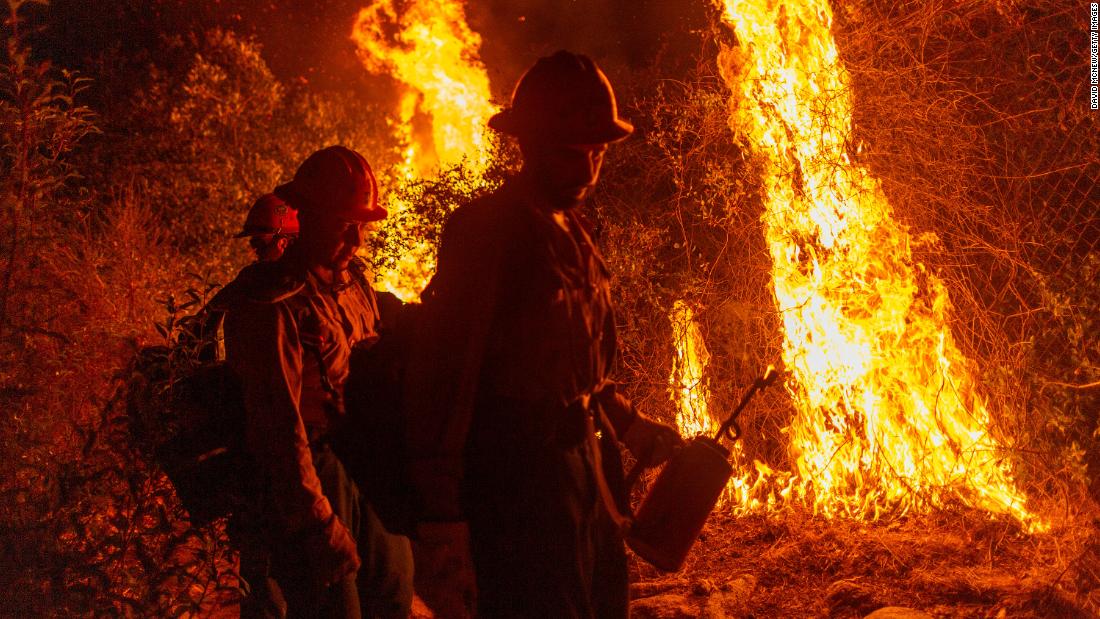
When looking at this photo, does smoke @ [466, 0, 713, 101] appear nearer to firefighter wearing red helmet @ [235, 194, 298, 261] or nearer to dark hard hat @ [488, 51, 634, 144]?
firefighter wearing red helmet @ [235, 194, 298, 261]

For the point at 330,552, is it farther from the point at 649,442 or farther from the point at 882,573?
the point at 882,573

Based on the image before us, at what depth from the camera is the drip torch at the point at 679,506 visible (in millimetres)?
2887

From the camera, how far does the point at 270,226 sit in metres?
4.82

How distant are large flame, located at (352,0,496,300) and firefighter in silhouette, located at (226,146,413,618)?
3163mm

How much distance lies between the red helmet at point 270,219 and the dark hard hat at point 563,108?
2507 mm

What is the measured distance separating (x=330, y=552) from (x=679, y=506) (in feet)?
3.79

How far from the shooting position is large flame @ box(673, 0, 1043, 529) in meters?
5.21

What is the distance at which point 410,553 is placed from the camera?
3678mm

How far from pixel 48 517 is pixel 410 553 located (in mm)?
1436

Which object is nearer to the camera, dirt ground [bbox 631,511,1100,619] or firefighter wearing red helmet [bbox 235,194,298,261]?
dirt ground [bbox 631,511,1100,619]

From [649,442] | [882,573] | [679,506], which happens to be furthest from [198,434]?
[882,573]

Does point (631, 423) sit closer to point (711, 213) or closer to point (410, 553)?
point (410, 553)

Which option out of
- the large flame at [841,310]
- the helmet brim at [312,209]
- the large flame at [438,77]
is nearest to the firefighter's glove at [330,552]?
the helmet brim at [312,209]

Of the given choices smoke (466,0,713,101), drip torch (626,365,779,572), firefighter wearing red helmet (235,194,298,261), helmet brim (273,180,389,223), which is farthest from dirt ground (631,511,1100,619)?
smoke (466,0,713,101)
